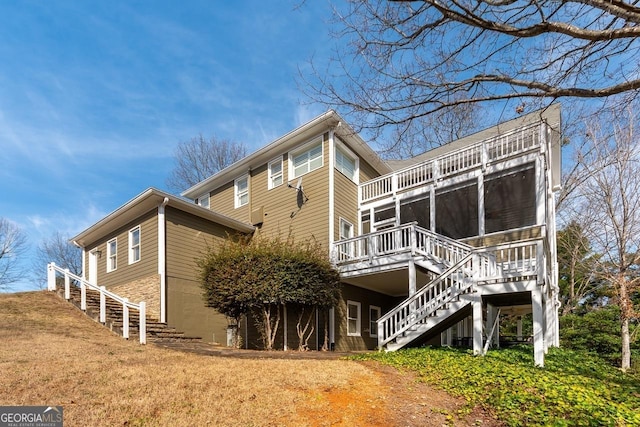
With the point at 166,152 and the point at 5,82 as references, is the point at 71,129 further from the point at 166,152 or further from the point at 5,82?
the point at 166,152

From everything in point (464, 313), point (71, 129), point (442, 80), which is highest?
point (71, 129)

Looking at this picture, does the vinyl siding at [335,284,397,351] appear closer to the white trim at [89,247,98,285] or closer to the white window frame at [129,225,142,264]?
the white window frame at [129,225,142,264]

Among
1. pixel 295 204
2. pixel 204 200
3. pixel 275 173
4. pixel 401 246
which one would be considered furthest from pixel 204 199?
pixel 401 246

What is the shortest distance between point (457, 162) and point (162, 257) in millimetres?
9834

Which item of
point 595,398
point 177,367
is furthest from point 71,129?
point 595,398

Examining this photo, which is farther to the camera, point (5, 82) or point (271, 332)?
point (271, 332)

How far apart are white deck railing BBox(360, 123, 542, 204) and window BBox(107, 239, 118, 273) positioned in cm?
960

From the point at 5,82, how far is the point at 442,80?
10281 mm

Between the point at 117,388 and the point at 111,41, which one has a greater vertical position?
the point at 111,41

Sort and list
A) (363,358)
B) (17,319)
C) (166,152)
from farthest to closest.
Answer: (166,152) → (17,319) → (363,358)

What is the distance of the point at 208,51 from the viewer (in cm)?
1012

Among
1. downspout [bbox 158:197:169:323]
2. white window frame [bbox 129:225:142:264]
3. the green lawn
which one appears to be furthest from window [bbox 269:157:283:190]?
the green lawn

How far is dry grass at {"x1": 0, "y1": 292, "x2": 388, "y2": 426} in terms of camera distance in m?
4.23

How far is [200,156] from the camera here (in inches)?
1126
